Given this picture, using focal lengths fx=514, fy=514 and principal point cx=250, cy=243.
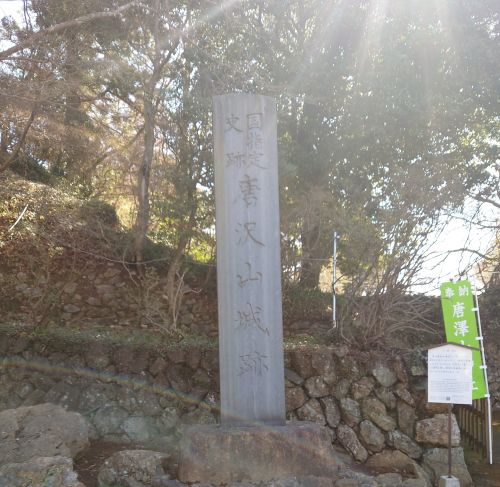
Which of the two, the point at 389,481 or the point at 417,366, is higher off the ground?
the point at 417,366

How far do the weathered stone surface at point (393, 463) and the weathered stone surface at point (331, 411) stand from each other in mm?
598

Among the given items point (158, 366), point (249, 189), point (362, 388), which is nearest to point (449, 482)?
point (362, 388)

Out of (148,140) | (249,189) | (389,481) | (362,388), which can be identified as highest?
(148,140)

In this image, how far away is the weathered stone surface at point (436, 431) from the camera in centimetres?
636

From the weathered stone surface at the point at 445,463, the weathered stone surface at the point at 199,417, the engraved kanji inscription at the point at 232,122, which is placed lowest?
the weathered stone surface at the point at 445,463

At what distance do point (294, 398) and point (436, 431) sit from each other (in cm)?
181

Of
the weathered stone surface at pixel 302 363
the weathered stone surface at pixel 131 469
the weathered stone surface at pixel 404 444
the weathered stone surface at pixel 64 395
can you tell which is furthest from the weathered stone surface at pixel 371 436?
the weathered stone surface at pixel 64 395

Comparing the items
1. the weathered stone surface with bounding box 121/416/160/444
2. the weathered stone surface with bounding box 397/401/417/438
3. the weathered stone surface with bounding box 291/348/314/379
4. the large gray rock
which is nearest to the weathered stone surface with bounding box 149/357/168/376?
the weathered stone surface with bounding box 121/416/160/444

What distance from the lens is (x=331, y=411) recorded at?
6.62 meters

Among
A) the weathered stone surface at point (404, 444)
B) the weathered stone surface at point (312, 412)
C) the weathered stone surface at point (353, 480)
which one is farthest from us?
the weathered stone surface at point (312, 412)

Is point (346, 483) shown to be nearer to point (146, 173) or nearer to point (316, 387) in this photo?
point (316, 387)

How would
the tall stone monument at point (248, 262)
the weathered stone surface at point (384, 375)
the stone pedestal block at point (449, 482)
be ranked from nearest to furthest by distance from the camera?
the tall stone monument at point (248, 262) < the stone pedestal block at point (449, 482) < the weathered stone surface at point (384, 375)

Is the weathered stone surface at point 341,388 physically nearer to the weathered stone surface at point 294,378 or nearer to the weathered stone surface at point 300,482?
the weathered stone surface at point 294,378

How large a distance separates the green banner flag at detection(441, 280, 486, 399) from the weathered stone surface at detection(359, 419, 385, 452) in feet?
6.33
